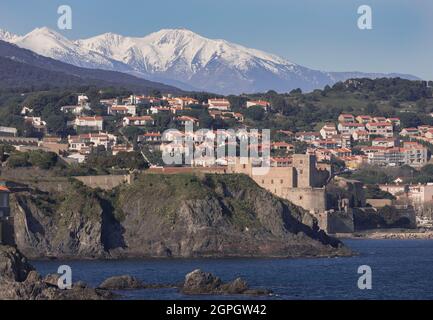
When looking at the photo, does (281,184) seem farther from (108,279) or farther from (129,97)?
(129,97)

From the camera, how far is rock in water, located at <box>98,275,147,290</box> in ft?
172

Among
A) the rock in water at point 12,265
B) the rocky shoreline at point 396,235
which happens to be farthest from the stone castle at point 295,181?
the rock in water at point 12,265

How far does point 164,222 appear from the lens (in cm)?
7406

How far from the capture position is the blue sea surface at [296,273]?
52.6 m

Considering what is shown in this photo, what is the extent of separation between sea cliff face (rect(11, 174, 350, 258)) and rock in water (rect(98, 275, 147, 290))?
16813 mm

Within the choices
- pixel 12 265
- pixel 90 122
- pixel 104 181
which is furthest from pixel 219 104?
pixel 12 265

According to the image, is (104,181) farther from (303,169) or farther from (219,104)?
(219,104)

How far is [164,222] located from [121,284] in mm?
21544

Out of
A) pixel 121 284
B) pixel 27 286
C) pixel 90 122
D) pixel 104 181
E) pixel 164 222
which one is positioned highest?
pixel 90 122

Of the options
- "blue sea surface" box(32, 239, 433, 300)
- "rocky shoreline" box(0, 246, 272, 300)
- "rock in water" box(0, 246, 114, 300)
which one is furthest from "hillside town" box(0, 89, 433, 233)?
"rock in water" box(0, 246, 114, 300)

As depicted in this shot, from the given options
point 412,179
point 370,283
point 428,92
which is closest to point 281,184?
point 370,283

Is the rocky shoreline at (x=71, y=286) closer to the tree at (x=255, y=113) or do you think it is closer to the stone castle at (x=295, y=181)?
the stone castle at (x=295, y=181)

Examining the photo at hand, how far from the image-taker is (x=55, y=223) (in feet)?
236

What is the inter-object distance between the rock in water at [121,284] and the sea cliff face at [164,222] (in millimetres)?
16813
